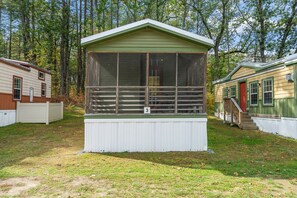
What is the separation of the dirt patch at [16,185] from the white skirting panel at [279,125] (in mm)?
9246

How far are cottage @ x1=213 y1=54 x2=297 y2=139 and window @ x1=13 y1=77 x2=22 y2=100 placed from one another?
12110 millimetres

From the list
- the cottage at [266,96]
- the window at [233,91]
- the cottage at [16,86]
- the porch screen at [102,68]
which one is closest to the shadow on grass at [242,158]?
the cottage at [266,96]

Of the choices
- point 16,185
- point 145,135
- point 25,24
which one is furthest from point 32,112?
point 25,24

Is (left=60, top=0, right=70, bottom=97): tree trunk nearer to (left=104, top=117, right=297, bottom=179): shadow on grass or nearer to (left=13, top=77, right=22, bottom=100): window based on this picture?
(left=13, top=77, right=22, bottom=100): window

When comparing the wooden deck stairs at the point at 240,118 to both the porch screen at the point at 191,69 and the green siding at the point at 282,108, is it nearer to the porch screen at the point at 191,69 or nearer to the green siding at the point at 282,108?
the green siding at the point at 282,108

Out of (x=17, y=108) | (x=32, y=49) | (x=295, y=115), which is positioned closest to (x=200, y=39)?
(x=295, y=115)

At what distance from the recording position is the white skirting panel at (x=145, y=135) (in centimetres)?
658

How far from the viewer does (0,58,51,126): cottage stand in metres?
11.1

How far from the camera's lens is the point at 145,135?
262 inches

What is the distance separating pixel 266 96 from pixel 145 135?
7350 mm

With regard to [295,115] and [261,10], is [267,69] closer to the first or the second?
[295,115]

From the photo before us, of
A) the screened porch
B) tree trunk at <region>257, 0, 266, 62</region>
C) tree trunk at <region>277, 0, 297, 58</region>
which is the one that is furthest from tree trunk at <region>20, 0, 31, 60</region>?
tree trunk at <region>277, 0, 297, 58</region>

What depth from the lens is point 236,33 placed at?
24.3 m

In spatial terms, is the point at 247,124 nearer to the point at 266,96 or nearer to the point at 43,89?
the point at 266,96
